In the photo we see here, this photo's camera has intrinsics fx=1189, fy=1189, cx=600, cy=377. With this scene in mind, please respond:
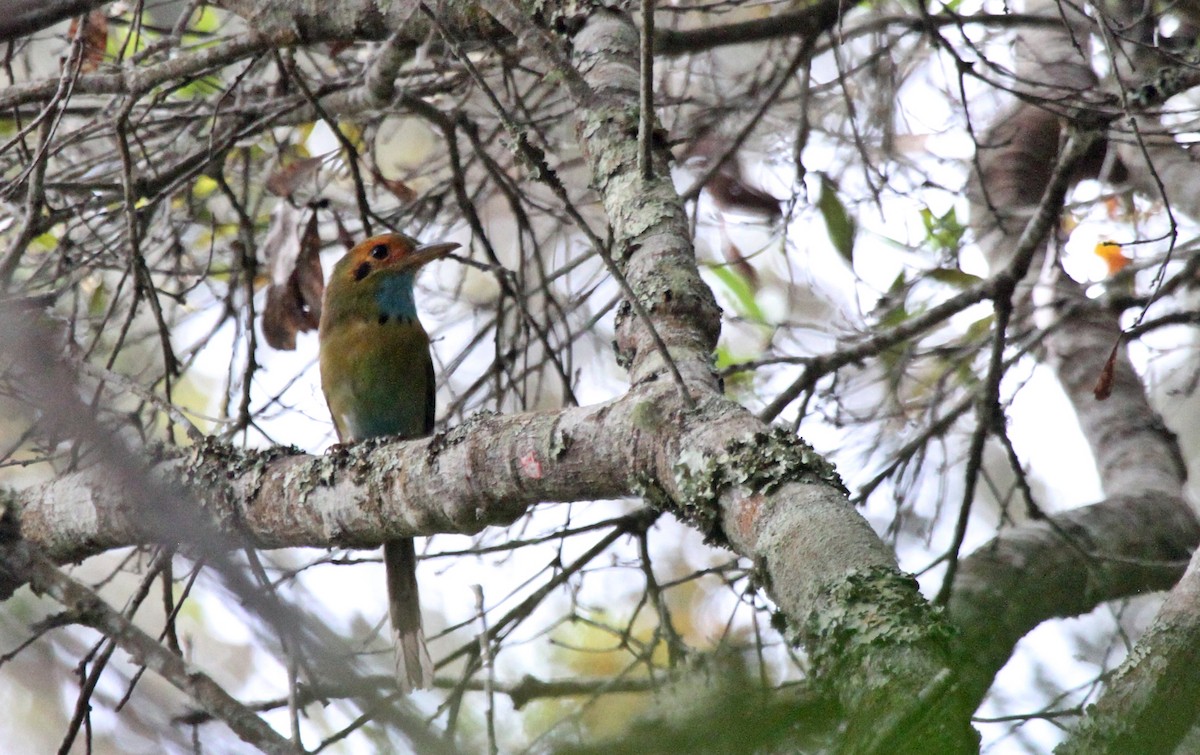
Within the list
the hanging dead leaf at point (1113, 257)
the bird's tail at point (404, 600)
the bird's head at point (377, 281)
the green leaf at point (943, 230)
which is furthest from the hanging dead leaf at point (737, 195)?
the bird's tail at point (404, 600)

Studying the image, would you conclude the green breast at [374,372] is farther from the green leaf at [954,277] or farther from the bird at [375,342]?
the green leaf at [954,277]

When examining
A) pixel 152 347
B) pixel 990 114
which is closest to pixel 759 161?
pixel 990 114

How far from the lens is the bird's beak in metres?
4.62

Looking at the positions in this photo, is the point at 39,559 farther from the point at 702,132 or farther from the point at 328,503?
the point at 702,132

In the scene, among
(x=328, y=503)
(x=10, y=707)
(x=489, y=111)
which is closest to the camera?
(x=10, y=707)

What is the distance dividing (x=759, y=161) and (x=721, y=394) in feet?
10.8

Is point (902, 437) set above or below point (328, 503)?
above

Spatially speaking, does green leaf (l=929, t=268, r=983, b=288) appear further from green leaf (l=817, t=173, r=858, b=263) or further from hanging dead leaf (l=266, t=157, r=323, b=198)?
hanging dead leaf (l=266, t=157, r=323, b=198)

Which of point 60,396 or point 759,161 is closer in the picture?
point 60,396

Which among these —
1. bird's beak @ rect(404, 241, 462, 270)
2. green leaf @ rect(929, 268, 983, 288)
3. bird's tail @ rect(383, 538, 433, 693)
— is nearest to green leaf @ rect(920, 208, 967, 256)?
green leaf @ rect(929, 268, 983, 288)

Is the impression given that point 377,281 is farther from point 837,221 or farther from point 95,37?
point 837,221

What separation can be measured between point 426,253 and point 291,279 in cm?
71

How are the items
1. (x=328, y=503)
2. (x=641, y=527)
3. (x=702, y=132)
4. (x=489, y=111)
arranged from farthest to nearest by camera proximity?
(x=489, y=111) < (x=702, y=132) < (x=641, y=527) < (x=328, y=503)

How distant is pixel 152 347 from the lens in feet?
18.4
